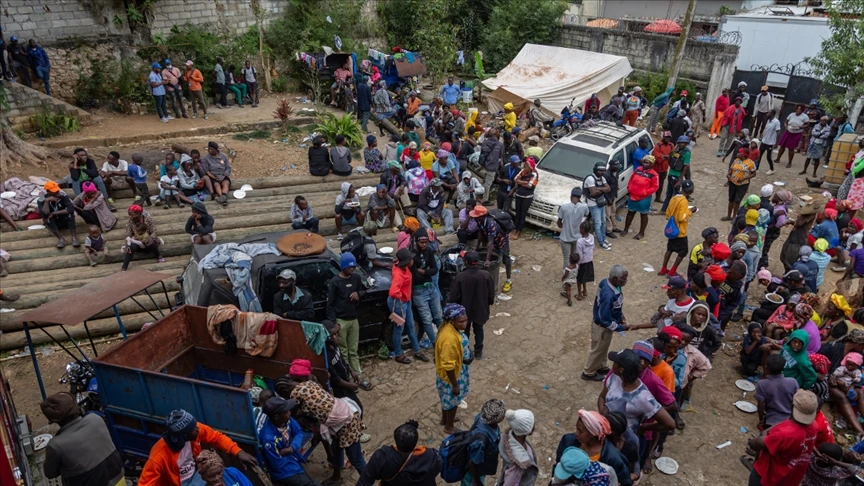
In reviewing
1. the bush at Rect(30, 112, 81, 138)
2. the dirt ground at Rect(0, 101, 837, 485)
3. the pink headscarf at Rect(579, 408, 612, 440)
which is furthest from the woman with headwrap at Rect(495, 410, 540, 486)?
the bush at Rect(30, 112, 81, 138)

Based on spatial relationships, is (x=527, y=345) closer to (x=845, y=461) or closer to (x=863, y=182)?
(x=845, y=461)

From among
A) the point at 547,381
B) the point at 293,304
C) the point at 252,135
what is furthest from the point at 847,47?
the point at 252,135

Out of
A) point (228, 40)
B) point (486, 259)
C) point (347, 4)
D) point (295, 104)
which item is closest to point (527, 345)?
point (486, 259)

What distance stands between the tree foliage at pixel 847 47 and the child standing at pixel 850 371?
10415mm

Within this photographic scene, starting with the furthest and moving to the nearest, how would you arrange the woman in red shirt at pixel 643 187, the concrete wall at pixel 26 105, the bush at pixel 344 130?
the bush at pixel 344 130 → the concrete wall at pixel 26 105 → the woman in red shirt at pixel 643 187

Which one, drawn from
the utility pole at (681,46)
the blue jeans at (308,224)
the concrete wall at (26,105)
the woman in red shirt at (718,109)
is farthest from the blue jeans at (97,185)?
the utility pole at (681,46)

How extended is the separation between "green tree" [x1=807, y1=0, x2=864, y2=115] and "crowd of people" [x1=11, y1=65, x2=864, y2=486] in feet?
3.53

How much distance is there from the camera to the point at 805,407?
440 cm

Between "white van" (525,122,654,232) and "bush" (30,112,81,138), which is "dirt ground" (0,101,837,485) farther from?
"bush" (30,112,81,138)

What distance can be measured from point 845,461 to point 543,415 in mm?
2943

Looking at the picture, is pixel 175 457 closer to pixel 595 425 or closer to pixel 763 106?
pixel 595 425

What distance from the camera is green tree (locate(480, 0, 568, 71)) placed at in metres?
23.5

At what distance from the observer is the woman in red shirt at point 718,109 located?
16.6 meters

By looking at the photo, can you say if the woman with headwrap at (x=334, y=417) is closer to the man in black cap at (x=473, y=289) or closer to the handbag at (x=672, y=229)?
the man in black cap at (x=473, y=289)
